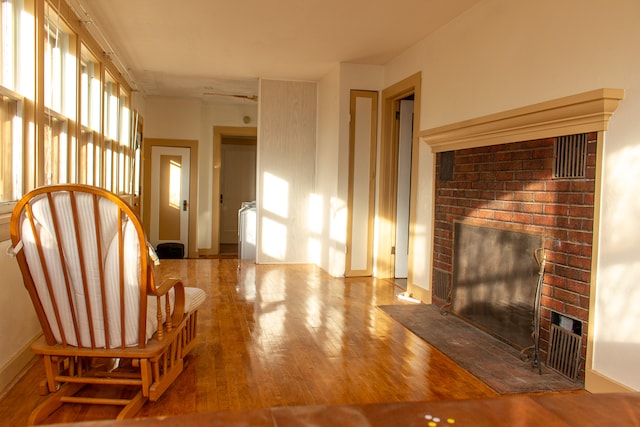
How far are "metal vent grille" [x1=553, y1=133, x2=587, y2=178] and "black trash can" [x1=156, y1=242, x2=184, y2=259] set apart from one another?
6.93 meters

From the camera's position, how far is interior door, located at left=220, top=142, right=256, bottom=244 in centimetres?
1076

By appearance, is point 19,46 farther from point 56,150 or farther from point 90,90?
point 90,90

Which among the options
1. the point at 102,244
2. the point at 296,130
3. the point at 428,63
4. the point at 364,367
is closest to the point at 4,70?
the point at 102,244

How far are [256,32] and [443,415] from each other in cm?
491

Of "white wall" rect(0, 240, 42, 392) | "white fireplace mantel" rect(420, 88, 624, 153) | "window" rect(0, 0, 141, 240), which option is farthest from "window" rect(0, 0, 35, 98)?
"white fireplace mantel" rect(420, 88, 624, 153)

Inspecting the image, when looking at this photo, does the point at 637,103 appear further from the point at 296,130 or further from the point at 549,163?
the point at 296,130

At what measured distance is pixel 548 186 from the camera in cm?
306

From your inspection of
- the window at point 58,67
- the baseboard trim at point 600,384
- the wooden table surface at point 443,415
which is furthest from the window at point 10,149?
the baseboard trim at point 600,384

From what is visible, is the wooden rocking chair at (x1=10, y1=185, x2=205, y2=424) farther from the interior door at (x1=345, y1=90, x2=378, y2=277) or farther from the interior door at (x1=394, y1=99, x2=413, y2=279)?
the interior door at (x1=394, y1=99, x2=413, y2=279)

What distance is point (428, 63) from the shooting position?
4.84 m

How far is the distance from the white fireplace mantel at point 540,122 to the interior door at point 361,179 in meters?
1.85

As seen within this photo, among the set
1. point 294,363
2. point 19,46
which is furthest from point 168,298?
point 19,46

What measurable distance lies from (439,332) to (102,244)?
2.52m

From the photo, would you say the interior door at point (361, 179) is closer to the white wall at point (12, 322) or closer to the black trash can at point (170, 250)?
the white wall at point (12, 322)
